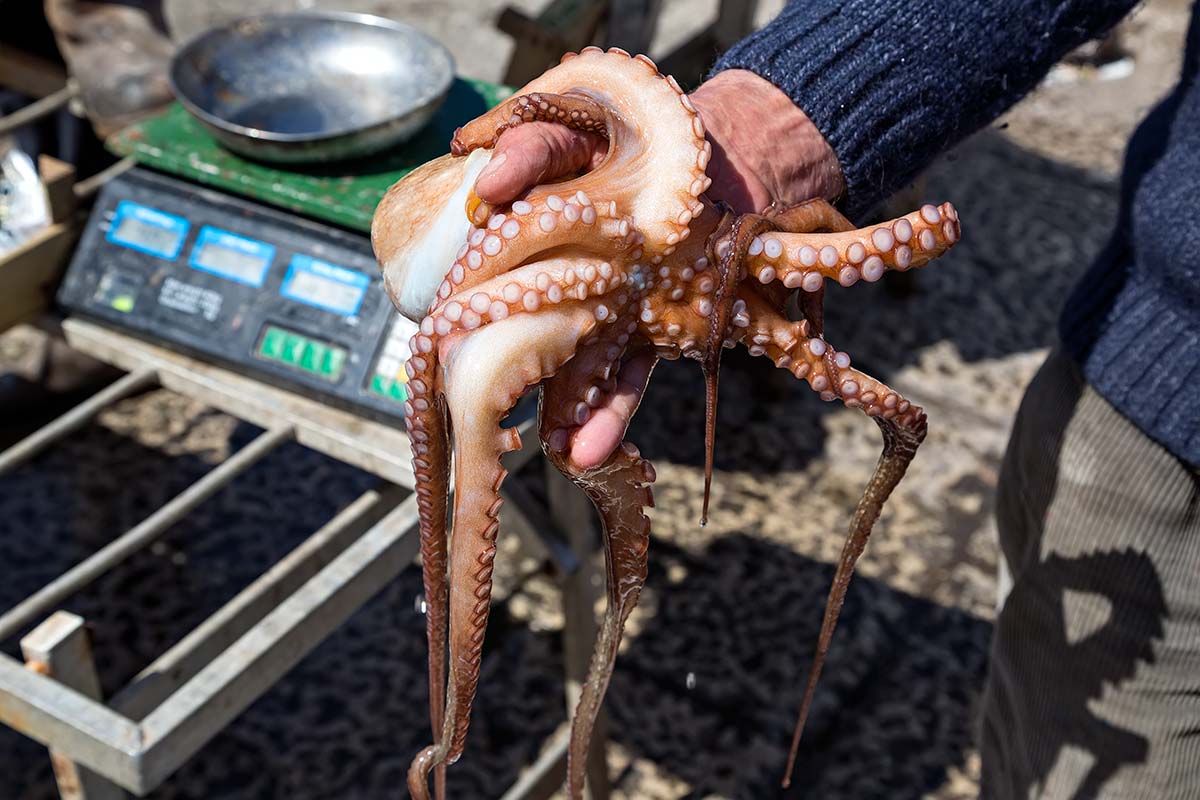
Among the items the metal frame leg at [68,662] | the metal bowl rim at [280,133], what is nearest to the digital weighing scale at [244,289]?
the metal bowl rim at [280,133]

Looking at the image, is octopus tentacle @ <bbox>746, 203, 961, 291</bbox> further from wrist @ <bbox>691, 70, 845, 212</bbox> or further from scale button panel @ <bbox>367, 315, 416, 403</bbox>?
scale button panel @ <bbox>367, 315, 416, 403</bbox>

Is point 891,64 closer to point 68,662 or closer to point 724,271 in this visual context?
point 724,271

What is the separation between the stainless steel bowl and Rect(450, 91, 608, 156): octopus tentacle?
1.03 metres

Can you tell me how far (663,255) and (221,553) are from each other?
2.43m

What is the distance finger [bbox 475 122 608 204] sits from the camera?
40.7 inches

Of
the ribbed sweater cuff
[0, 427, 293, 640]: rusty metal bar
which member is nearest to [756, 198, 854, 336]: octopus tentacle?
the ribbed sweater cuff

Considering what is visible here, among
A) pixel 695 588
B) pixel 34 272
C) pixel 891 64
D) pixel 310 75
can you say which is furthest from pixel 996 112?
pixel 695 588

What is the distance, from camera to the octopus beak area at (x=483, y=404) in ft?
3.30

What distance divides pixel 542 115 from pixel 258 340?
1149 millimetres

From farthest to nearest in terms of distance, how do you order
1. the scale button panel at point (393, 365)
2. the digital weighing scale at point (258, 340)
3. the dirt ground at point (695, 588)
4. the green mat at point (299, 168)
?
the dirt ground at point (695, 588)
the green mat at point (299, 168)
the scale button panel at point (393, 365)
the digital weighing scale at point (258, 340)

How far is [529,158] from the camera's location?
1.05 m

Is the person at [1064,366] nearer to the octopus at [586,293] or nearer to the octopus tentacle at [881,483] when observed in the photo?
Answer: the octopus at [586,293]

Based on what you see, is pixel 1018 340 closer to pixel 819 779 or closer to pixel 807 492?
pixel 807 492

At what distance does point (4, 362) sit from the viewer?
3.74 m
